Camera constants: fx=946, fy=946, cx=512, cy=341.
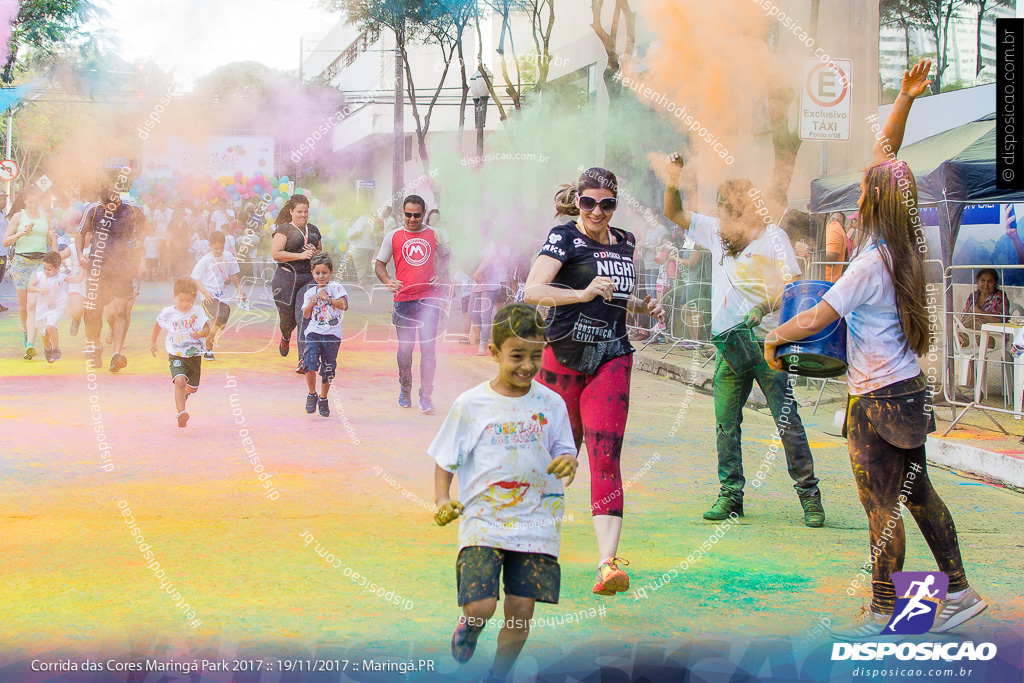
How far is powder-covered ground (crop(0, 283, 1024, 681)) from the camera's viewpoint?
3252 millimetres

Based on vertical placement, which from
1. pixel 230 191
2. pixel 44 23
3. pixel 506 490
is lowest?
pixel 506 490

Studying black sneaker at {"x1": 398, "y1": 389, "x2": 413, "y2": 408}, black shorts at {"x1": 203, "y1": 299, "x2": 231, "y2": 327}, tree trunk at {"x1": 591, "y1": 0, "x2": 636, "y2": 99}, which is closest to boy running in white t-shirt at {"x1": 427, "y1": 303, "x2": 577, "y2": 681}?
black sneaker at {"x1": 398, "y1": 389, "x2": 413, "y2": 408}

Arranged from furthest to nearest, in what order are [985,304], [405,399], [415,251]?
[985,304]
[405,399]
[415,251]

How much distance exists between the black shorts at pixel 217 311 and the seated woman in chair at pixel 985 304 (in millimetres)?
6588

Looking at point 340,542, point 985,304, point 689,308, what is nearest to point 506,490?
point 340,542

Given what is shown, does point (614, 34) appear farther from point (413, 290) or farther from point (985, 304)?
point (413, 290)

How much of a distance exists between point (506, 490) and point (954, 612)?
1758mm

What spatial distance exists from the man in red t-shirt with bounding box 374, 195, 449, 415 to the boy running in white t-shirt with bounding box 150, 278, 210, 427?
162 centimetres

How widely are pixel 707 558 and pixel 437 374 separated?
642cm

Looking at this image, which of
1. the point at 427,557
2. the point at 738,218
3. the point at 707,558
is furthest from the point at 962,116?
the point at 427,557

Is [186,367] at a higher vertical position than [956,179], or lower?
lower

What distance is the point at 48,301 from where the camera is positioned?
394 inches

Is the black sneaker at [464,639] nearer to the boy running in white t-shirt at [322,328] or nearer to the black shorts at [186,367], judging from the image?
the black shorts at [186,367]

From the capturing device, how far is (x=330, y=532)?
4449 millimetres
